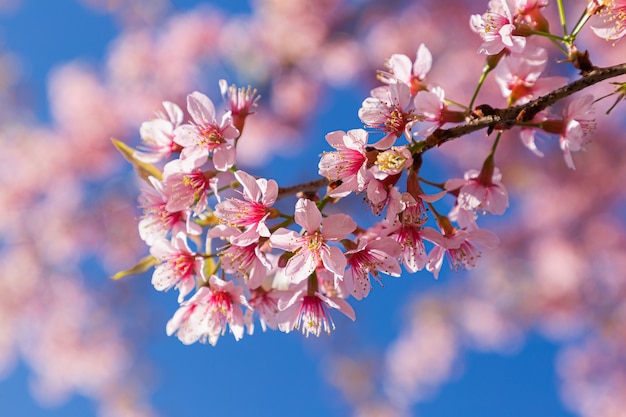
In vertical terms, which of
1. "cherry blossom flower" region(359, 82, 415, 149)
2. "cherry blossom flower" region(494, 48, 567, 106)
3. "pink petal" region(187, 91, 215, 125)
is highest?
"pink petal" region(187, 91, 215, 125)

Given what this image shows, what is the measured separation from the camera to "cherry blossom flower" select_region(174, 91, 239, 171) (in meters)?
1.27

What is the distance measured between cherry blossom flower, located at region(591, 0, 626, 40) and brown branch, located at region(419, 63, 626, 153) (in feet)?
0.53

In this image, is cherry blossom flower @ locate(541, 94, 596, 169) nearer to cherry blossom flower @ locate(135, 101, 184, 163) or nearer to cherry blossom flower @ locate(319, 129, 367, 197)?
cherry blossom flower @ locate(319, 129, 367, 197)

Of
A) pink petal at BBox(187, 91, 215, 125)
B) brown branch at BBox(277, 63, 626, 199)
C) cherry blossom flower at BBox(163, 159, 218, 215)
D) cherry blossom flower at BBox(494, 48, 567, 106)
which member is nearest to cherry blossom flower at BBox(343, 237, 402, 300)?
brown branch at BBox(277, 63, 626, 199)

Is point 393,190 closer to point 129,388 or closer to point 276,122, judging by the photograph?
point 276,122

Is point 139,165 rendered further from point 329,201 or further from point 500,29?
point 500,29

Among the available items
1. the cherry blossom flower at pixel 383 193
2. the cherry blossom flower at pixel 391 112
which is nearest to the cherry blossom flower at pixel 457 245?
the cherry blossom flower at pixel 383 193

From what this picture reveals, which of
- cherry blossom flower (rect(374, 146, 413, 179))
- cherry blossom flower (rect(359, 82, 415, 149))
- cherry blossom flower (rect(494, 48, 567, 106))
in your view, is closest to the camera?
cherry blossom flower (rect(374, 146, 413, 179))

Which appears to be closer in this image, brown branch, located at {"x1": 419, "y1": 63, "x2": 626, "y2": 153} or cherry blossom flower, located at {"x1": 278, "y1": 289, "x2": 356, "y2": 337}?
brown branch, located at {"x1": 419, "y1": 63, "x2": 626, "y2": 153}

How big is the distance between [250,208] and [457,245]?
1.63 ft

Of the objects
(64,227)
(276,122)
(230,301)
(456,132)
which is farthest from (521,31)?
(64,227)

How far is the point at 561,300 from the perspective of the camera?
23.6 ft

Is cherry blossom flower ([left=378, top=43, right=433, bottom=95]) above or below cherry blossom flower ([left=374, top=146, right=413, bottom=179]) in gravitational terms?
above

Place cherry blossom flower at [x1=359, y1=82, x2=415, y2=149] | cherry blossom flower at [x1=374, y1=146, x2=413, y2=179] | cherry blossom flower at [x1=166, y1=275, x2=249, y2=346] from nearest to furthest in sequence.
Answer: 1. cherry blossom flower at [x1=374, y1=146, x2=413, y2=179]
2. cherry blossom flower at [x1=359, y1=82, x2=415, y2=149]
3. cherry blossom flower at [x1=166, y1=275, x2=249, y2=346]
